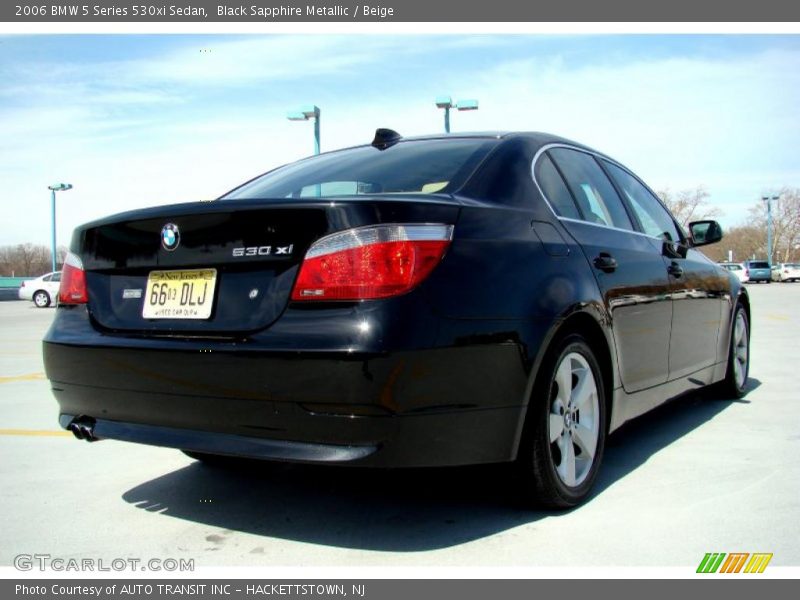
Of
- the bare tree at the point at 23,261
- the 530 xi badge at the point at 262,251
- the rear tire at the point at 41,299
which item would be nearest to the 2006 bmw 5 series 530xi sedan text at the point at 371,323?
the 530 xi badge at the point at 262,251

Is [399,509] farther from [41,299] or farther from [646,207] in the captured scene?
[41,299]

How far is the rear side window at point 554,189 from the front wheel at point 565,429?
0.58 metres

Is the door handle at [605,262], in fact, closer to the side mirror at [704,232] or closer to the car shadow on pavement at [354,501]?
the car shadow on pavement at [354,501]

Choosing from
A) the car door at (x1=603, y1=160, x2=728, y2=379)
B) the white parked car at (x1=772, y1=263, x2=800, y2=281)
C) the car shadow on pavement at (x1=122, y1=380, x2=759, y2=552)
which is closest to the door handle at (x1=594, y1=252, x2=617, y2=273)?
the car door at (x1=603, y1=160, x2=728, y2=379)

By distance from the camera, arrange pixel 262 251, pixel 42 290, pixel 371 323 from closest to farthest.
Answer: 1. pixel 371 323
2. pixel 262 251
3. pixel 42 290

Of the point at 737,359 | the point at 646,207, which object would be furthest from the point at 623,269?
the point at 737,359

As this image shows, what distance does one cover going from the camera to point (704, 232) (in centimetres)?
509

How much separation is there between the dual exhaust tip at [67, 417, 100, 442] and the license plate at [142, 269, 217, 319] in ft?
1.65

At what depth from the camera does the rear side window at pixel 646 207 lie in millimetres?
4215

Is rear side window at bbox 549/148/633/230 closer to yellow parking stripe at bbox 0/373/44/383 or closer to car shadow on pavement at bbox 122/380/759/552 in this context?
car shadow on pavement at bbox 122/380/759/552

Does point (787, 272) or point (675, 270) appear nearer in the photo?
point (675, 270)

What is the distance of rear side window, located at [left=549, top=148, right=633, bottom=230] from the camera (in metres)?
3.53

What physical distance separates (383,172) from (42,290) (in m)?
29.9

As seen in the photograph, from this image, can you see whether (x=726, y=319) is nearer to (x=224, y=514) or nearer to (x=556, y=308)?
(x=556, y=308)
